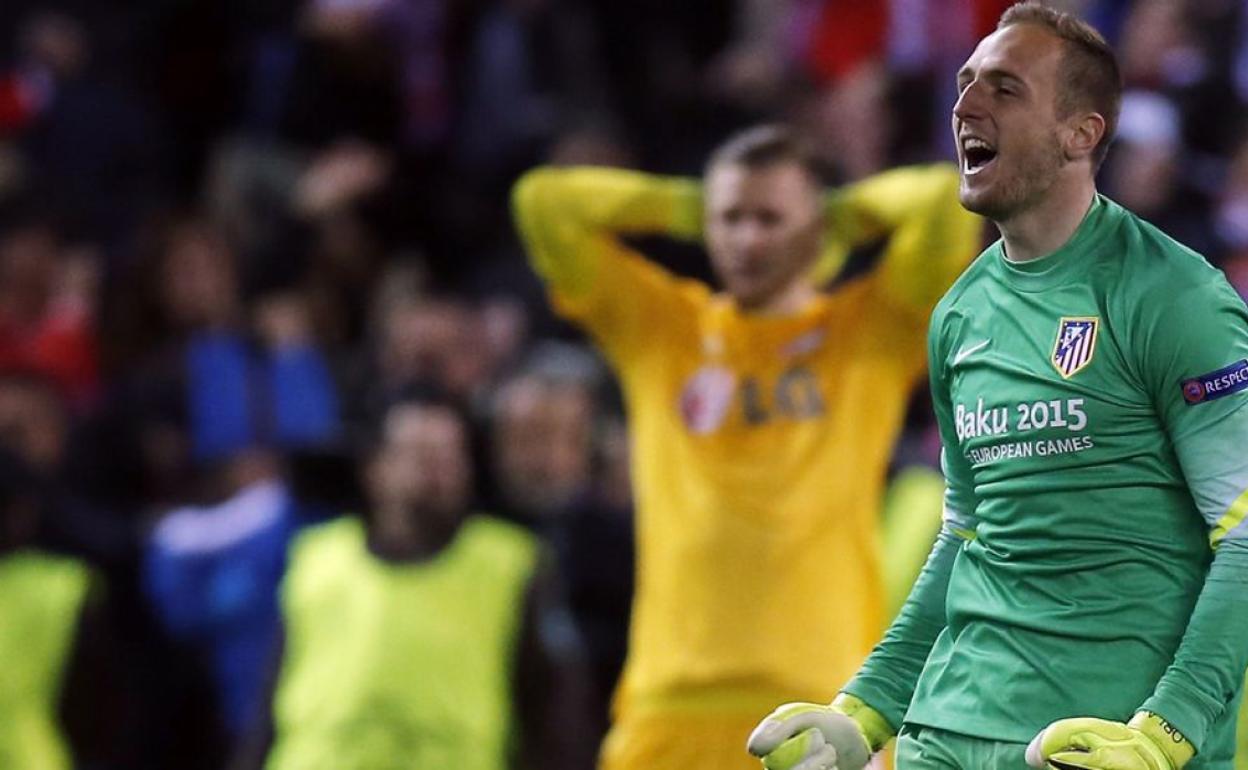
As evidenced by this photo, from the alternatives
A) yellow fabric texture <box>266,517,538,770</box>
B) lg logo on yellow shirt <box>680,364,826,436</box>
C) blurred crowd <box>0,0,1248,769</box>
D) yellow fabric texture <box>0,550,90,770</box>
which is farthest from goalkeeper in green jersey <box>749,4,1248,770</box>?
yellow fabric texture <box>0,550,90,770</box>

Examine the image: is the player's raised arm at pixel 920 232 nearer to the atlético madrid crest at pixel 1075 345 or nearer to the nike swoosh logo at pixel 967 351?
the nike swoosh logo at pixel 967 351

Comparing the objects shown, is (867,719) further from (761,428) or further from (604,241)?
(604,241)

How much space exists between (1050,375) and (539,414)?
17.6ft

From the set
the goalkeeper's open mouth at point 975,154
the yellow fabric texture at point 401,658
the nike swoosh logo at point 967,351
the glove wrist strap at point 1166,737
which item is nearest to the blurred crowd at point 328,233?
the yellow fabric texture at point 401,658

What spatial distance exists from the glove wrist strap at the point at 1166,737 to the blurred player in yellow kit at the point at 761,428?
2583 millimetres

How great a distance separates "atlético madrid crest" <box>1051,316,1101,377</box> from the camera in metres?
4.14

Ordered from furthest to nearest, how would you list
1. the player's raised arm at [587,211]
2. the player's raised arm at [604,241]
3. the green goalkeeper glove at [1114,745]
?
the player's raised arm at [587,211] → the player's raised arm at [604,241] → the green goalkeeper glove at [1114,745]

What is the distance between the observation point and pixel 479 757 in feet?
25.3

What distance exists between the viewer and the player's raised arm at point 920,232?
6.71 m

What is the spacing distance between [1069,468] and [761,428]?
8.19 feet

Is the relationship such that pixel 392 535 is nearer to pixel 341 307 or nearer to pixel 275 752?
pixel 275 752

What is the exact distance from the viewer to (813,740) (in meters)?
4.32

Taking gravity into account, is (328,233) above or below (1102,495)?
below

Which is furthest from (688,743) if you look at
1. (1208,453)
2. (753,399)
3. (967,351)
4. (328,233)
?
(328,233)
